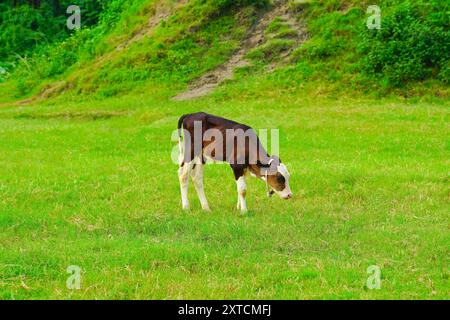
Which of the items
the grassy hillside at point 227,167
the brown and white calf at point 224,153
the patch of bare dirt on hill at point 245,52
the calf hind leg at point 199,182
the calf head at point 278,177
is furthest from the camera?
the patch of bare dirt on hill at point 245,52

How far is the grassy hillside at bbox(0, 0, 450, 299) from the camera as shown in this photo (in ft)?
32.3

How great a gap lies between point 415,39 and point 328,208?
1514cm

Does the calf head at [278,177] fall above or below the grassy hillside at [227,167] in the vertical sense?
above

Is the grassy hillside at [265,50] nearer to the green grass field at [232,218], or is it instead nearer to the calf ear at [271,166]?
the green grass field at [232,218]

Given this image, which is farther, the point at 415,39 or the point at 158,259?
the point at 415,39

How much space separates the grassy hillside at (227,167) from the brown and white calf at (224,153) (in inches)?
19.5

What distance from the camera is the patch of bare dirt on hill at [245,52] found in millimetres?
28938

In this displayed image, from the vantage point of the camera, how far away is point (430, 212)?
42.0 ft

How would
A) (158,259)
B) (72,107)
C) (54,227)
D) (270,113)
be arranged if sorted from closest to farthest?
(158,259)
(54,227)
(270,113)
(72,107)

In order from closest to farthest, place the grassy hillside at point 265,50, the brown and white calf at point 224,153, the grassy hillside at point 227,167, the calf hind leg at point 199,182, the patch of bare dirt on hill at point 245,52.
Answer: the grassy hillside at point 227,167 < the brown and white calf at point 224,153 < the calf hind leg at point 199,182 < the grassy hillside at point 265,50 < the patch of bare dirt on hill at point 245,52

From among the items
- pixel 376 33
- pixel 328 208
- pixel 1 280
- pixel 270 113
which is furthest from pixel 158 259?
pixel 376 33

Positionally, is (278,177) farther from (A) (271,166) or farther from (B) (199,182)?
(B) (199,182)

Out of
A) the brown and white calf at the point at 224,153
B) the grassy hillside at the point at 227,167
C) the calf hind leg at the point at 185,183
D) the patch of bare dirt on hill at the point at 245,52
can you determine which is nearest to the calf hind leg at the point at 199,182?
the brown and white calf at the point at 224,153

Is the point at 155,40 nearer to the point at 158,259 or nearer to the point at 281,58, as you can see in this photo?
the point at 281,58
